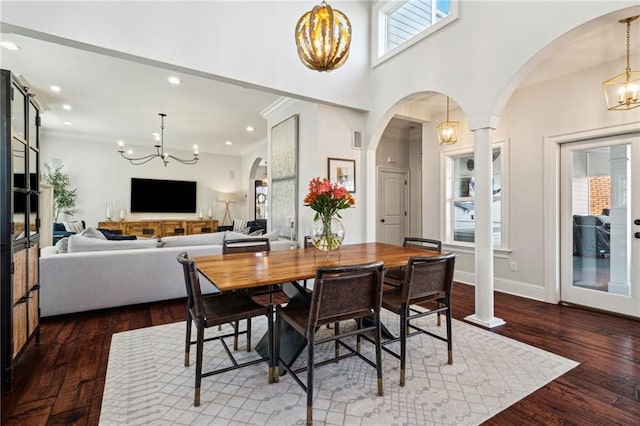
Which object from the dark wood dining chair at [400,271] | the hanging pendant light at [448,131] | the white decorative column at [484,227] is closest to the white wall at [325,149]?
the hanging pendant light at [448,131]

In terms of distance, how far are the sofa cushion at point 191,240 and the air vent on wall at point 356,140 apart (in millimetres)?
2354

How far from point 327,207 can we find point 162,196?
776 centimetres

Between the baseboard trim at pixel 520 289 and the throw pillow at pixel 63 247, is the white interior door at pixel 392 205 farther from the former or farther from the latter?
the throw pillow at pixel 63 247

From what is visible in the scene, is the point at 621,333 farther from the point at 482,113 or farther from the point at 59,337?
the point at 59,337

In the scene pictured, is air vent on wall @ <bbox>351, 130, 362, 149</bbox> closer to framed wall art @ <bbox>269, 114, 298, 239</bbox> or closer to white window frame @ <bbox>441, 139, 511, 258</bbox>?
framed wall art @ <bbox>269, 114, 298, 239</bbox>

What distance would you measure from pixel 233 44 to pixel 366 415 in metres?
3.70

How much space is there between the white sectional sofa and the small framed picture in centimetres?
196

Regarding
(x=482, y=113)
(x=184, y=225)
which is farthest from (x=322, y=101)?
(x=184, y=225)

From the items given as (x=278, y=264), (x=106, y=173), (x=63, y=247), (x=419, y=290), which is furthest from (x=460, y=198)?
(x=106, y=173)

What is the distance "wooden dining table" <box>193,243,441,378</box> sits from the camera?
1782mm

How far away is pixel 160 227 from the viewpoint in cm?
853

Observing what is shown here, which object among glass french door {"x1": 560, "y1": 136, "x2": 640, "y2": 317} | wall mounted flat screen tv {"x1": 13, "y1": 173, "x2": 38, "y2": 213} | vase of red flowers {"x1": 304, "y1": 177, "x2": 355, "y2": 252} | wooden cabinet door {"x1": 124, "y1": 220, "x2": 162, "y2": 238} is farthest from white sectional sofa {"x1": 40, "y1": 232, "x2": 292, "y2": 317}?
wooden cabinet door {"x1": 124, "y1": 220, "x2": 162, "y2": 238}

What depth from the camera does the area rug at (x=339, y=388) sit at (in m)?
1.76

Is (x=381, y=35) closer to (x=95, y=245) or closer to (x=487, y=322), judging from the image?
(x=487, y=322)
